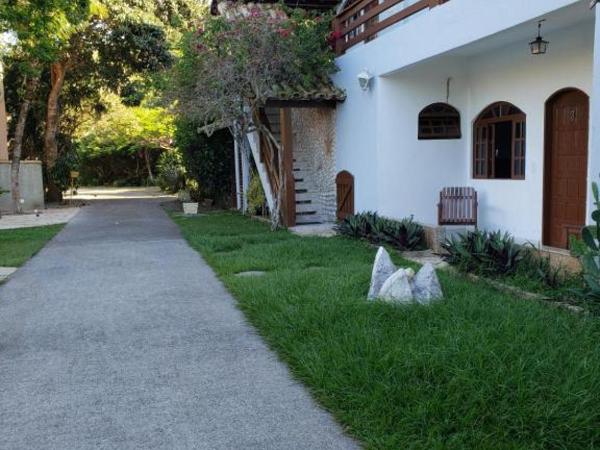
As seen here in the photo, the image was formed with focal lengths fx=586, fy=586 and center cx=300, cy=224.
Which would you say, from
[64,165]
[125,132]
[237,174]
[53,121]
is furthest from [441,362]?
[125,132]

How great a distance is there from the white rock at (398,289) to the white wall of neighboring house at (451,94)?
3620 millimetres

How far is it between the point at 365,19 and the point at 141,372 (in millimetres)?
8349

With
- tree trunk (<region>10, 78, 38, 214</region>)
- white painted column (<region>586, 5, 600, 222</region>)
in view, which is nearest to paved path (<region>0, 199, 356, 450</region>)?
white painted column (<region>586, 5, 600, 222</region>)

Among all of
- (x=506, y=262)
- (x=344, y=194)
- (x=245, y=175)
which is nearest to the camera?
(x=506, y=262)

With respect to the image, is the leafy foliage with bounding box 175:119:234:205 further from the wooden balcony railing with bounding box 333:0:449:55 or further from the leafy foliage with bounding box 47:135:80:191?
the wooden balcony railing with bounding box 333:0:449:55

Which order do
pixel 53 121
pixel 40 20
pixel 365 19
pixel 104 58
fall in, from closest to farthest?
pixel 365 19 → pixel 40 20 → pixel 104 58 → pixel 53 121

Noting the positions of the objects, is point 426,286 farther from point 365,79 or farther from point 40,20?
point 40,20

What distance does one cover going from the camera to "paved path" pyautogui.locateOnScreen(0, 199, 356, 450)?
11.0 ft

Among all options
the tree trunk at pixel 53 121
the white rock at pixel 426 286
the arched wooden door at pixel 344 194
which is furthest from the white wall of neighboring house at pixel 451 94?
the tree trunk at pixel 53 121

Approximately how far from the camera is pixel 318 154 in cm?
1397

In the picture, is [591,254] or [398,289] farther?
[398,289]

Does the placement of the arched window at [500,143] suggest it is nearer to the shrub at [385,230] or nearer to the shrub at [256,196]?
the shrub at [385,230]

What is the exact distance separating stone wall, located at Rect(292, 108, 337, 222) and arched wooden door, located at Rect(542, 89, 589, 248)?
5.19 m

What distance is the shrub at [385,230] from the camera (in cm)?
891
